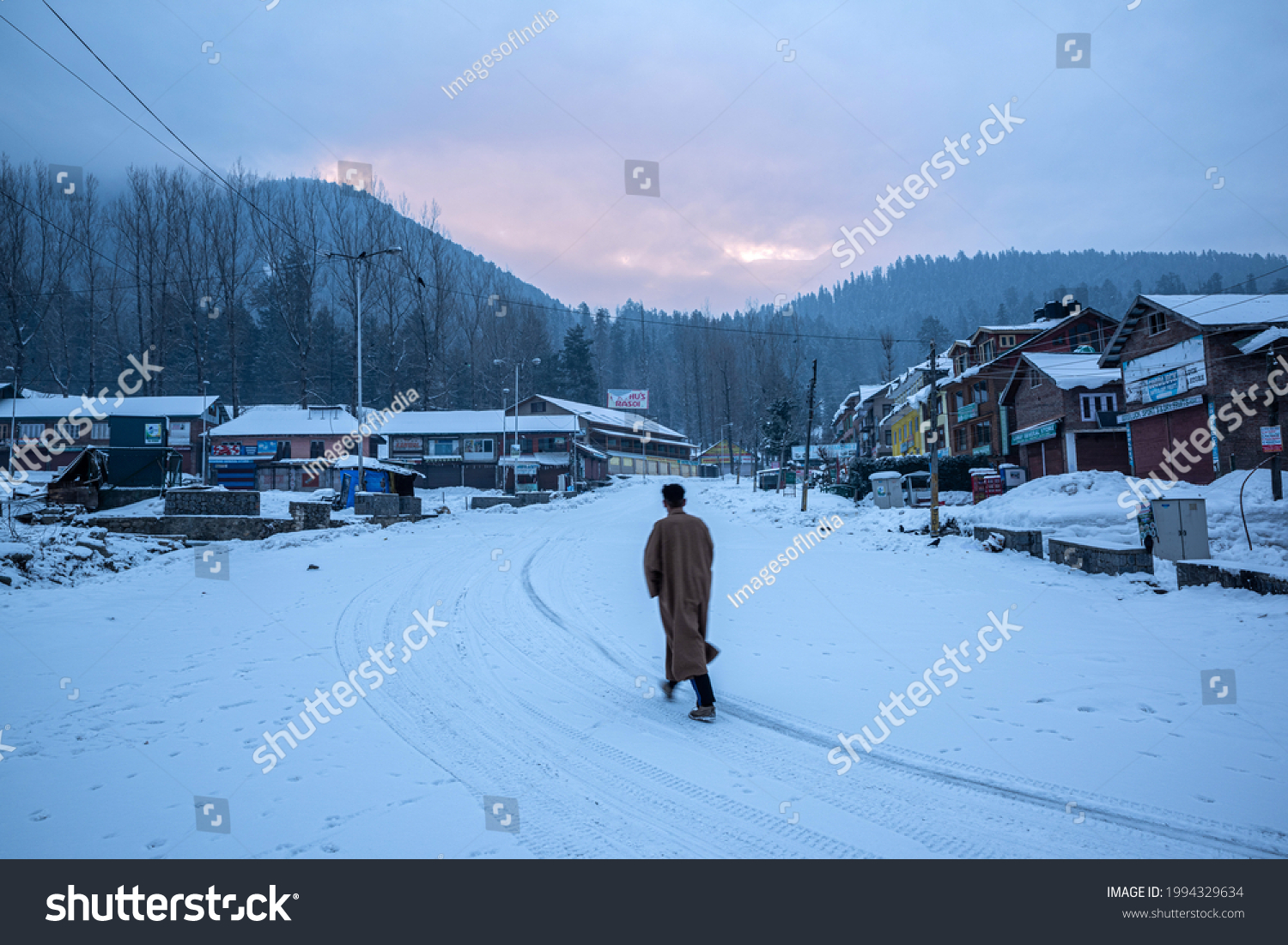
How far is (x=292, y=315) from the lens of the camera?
50656 millimetres

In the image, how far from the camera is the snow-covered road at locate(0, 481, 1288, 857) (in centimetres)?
314

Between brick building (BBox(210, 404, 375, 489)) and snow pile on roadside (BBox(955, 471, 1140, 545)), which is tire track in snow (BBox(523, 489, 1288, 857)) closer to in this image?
snow pile on roadside (BBox(955, 471, 1140, 545))

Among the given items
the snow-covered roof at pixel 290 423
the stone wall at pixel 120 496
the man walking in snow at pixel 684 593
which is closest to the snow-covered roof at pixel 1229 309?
the man walking in snow at pixel 684 593

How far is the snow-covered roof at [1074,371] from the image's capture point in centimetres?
2698

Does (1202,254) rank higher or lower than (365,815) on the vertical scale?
higher

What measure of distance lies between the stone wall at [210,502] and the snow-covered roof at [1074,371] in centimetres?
3127

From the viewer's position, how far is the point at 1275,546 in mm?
12789

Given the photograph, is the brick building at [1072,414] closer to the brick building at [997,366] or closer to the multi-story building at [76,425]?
the brick building at [997,366]

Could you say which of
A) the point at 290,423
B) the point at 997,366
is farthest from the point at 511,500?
the point at 997,366

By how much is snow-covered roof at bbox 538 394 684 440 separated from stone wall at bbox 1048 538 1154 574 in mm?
49332

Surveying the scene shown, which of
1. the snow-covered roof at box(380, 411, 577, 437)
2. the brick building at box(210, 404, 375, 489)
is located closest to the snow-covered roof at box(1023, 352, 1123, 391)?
the snow-covered roof at box(380, 411, 577, 437)

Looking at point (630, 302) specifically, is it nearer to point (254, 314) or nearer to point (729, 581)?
point (254, 314)

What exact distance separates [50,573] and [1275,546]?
2252 centimetres
